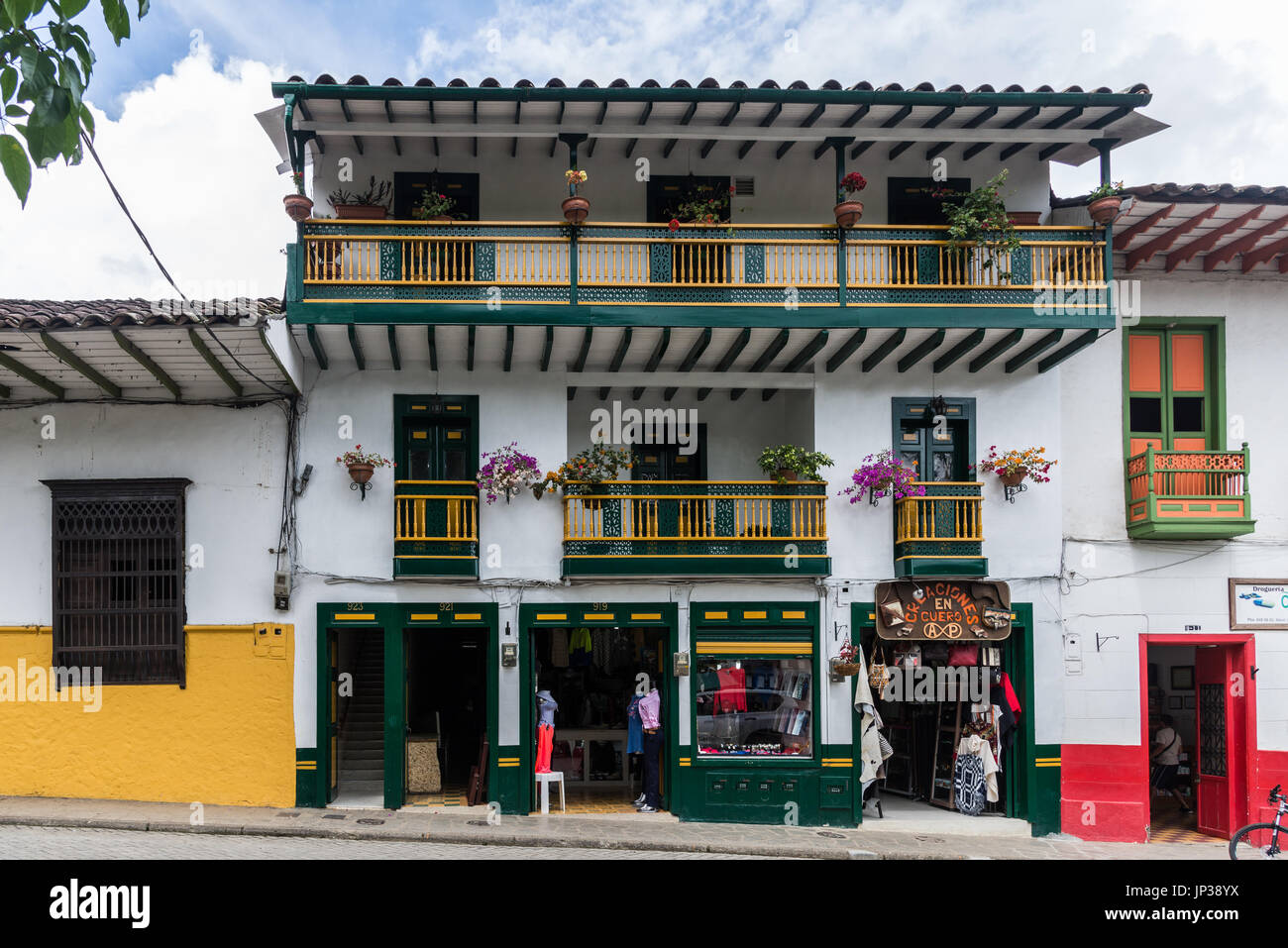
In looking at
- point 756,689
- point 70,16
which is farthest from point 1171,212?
point 70,16

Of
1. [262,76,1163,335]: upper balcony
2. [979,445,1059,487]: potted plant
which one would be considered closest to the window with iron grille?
[262,76,1163,335]: upper balcony

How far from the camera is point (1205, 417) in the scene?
45.8ft

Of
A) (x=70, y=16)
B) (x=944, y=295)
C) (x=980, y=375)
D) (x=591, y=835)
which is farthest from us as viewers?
(x=980, y=375)

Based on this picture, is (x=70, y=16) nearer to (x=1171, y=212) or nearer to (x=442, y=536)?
(x=442, y=536)

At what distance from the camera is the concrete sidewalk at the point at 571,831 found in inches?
452

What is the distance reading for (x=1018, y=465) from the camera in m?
13.0

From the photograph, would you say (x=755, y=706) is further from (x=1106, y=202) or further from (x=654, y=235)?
(x=1106, y=202)

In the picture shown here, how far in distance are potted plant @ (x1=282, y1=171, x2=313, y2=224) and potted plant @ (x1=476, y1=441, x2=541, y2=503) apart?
12.6 feet

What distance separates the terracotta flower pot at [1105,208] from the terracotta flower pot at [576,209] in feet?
21.8

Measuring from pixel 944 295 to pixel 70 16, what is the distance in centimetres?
1138

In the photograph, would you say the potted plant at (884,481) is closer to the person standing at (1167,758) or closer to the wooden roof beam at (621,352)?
the wooden roof beam at (621,352)

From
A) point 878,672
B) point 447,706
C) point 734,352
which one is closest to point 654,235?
point 734,352

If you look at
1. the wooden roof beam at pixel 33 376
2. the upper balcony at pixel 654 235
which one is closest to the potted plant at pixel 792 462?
the upper balcony at pixel 654 235

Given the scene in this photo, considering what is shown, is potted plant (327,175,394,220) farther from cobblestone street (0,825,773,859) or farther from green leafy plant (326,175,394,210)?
cobblestone street (0,825,773,859)
